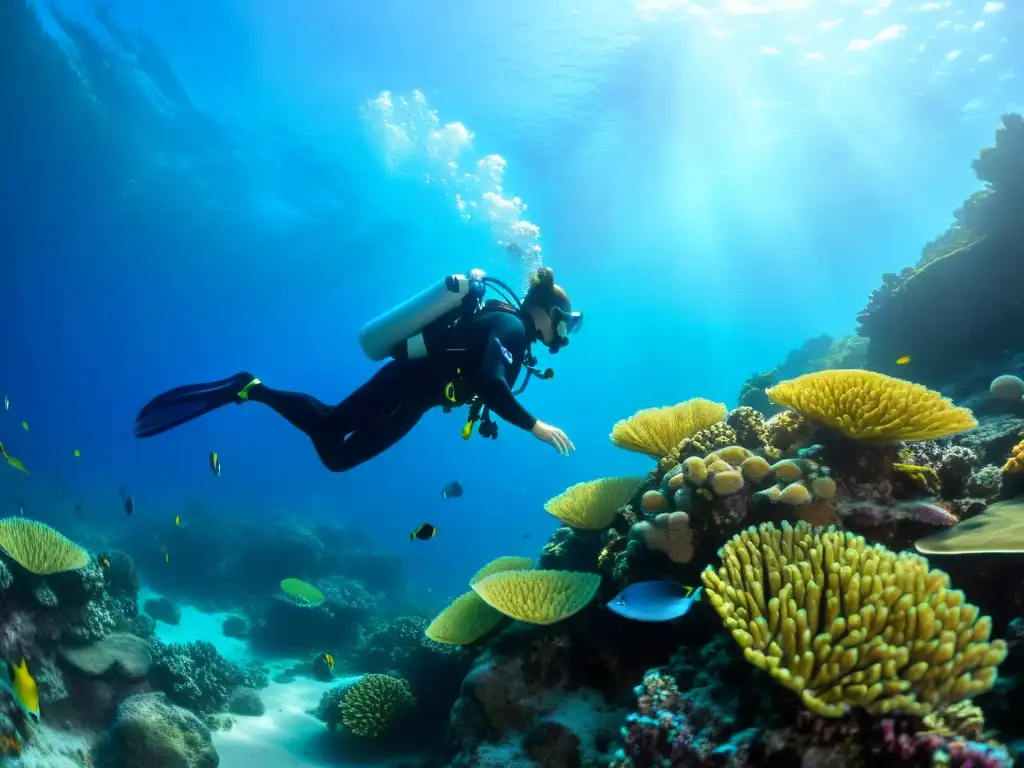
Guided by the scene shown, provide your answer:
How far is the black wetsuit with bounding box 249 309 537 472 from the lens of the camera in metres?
5.37

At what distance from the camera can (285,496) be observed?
185ft

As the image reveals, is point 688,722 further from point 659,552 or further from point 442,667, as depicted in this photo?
point 442,667

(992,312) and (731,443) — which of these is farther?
(992,312)

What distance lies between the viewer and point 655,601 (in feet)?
10.1

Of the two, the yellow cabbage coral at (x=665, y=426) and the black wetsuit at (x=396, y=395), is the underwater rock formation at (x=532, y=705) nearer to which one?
Result: the yellow cabbage coral at (x=665, y=426)

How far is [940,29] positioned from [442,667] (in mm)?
29106

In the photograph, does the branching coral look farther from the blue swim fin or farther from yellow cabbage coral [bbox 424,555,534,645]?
the blue swim fin

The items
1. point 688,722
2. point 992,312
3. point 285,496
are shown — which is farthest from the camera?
point 285,496

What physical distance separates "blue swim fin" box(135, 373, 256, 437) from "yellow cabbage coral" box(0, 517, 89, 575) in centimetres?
184

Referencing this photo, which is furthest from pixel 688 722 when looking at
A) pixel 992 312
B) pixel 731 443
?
pixel 992 312

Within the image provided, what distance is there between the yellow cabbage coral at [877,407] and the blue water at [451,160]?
2334 centimetres

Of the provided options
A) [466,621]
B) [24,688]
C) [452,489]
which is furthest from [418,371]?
[452,489]

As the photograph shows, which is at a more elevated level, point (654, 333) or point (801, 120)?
point (654, 333)

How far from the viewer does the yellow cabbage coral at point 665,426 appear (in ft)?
16.8
